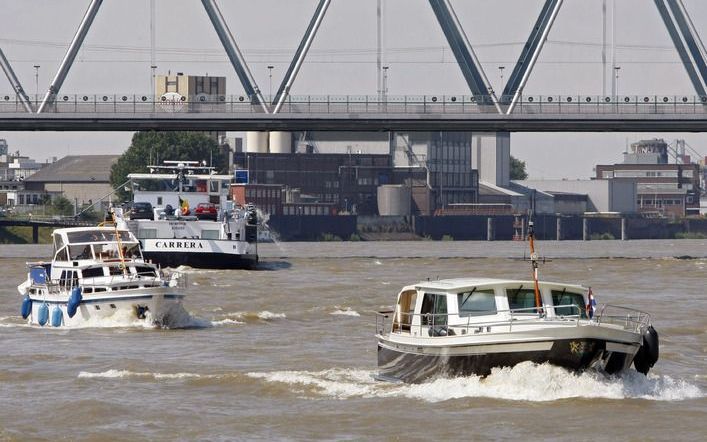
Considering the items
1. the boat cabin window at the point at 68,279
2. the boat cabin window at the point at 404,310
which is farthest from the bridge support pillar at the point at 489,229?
the boat cabin window at the point at 404,310

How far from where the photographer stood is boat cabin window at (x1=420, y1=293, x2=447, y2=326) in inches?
1128

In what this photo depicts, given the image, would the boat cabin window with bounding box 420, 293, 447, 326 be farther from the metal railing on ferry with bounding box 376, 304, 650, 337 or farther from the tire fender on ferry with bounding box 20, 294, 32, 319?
the tire fender on ferry with bounding box 20, 294, 32, 319

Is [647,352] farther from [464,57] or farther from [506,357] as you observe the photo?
[464,57]

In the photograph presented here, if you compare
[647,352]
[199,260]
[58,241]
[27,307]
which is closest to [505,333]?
[647,352]

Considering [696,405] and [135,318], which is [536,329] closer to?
[696,405]

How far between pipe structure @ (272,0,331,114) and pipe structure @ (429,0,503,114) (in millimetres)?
7177

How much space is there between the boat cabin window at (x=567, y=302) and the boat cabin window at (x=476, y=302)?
1220 millimetres

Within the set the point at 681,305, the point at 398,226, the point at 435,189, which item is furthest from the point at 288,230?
the point at 681,305

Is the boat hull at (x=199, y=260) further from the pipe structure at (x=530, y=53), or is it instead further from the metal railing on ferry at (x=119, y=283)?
the metal railing on ferry at (x=119, y=283)

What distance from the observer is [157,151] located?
172 m

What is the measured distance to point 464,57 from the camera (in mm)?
90312

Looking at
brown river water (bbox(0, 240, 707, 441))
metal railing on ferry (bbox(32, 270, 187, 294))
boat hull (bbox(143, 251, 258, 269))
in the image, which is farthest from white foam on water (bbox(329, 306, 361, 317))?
boat hull (bbox(143, 251, 258, 269))

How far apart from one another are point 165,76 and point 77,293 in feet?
492

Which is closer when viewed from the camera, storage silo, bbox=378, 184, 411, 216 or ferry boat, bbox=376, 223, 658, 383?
ferry boat, bbox=376, 223, 658, 383
